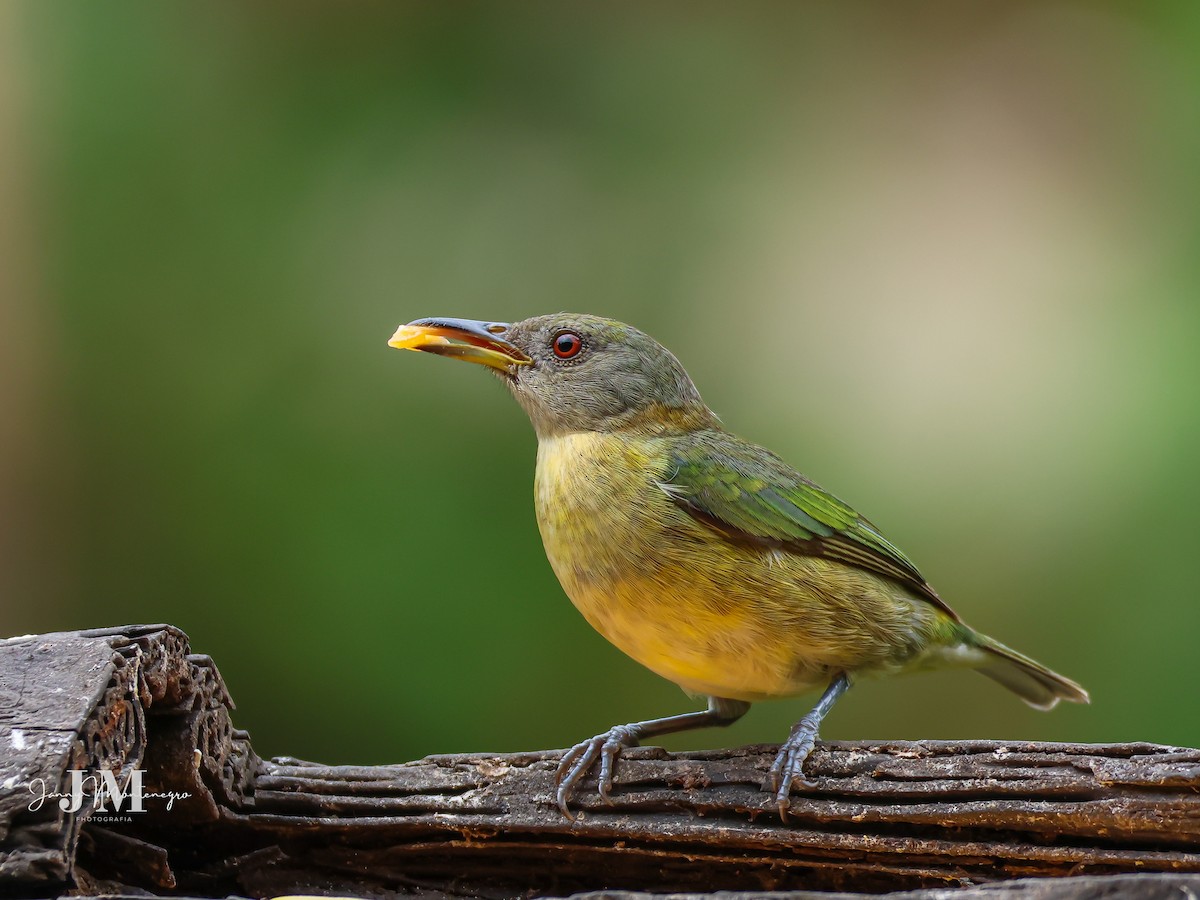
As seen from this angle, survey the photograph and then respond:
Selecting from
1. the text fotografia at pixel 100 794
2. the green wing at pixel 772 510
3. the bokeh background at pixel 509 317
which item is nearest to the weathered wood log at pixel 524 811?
the text fotografia at pixel 100 794

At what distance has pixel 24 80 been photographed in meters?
5.42

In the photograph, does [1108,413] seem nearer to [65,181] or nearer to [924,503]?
[924,503]

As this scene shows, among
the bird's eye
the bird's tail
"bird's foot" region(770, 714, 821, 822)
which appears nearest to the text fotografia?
"bird's foot" region(770, 714, 821, 822)

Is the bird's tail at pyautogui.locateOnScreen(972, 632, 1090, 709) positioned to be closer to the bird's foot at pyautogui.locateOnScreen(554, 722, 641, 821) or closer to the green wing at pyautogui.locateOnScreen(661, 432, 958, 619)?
the green wing at pyautogui.locateOnScreen(661, 432, 958, 619)

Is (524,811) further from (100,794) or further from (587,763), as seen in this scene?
(100,794)

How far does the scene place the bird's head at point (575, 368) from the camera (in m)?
3.61

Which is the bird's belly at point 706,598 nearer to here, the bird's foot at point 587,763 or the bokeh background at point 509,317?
the bird's foot at point 587,763

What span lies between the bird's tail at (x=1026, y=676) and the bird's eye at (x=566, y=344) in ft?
5.05

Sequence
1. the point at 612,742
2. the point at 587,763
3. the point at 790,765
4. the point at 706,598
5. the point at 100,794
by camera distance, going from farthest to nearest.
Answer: the point at 706,598 → the point at 612,742 → the point at 587,763 → the point at 790,765 → the point at 100,794

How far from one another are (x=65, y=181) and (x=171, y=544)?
1829 millimetres

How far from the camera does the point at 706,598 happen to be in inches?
119

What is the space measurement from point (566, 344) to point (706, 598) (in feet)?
3.51

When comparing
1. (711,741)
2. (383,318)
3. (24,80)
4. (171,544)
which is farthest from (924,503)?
(24,80)

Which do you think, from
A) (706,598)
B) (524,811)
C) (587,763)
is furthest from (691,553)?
(524,811)
